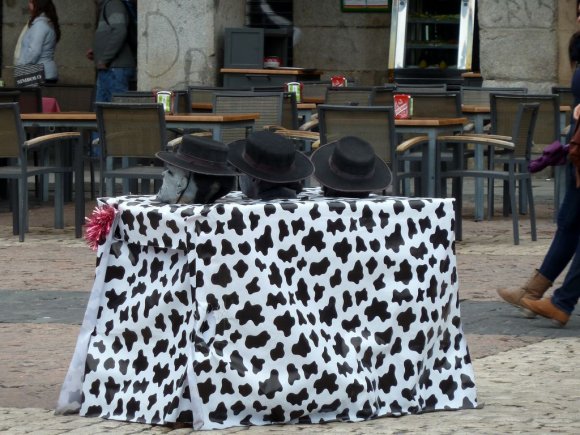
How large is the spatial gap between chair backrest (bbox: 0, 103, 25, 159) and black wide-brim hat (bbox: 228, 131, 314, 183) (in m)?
5.60

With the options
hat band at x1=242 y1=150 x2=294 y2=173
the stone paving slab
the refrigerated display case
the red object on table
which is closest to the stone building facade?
the refrigerated display case

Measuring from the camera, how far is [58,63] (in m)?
21.6

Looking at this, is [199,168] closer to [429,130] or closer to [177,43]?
[429,130]

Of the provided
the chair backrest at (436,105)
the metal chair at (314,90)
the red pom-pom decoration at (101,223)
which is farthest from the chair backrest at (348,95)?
the red pom-pom decoration at (101,223)

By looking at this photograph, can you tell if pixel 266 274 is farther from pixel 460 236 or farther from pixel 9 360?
pixel 460 236

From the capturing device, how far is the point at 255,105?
12797 mm

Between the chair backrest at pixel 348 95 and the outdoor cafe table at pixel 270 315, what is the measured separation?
7.53 metres

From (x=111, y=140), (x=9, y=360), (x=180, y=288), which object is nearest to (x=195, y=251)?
(x=180, y=288)

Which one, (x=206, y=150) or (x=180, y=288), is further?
(x=206, y=150)

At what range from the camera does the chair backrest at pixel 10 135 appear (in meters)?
11.7

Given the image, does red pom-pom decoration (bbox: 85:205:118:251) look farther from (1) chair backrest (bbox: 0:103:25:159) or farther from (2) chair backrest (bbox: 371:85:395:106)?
(2) chair backrest (bbox: 371:85:395:106)

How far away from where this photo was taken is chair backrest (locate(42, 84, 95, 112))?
15.4 m

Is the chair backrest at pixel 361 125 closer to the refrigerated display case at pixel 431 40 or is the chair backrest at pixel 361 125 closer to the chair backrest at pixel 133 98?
the chair backrest at pixel 133 98

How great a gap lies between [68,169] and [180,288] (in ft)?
22.2
